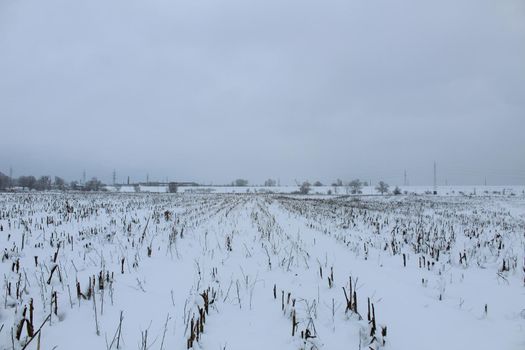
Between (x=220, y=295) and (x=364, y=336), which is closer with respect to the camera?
(x=364, y=336)

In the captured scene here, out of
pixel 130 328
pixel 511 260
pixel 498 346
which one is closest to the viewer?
pixel 498 346

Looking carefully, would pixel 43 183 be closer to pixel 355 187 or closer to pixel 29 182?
pixel 29 182

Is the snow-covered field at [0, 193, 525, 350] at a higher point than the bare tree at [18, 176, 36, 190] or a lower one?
lower

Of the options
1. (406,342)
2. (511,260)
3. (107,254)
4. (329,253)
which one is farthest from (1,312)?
(511,260)

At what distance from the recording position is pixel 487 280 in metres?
5.12

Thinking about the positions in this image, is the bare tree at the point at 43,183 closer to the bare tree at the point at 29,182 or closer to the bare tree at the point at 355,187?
the bare tree at the point at 29,182

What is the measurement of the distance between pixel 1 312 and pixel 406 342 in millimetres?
→ 4308

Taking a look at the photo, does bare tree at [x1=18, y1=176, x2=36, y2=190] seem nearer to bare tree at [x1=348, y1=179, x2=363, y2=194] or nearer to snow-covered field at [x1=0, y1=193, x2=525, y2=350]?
bare tree at [x1=348, y1=179, x2=363, y2=194]

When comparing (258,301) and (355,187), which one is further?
(355,187)

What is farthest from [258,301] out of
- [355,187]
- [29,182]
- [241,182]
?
[241,182]

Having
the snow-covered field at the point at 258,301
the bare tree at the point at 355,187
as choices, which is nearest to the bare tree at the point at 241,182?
the bare tree at the point at 355,187

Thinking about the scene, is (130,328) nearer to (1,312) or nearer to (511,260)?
(1,312)

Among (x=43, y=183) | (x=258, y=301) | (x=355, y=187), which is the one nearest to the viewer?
(x=258, y=301)

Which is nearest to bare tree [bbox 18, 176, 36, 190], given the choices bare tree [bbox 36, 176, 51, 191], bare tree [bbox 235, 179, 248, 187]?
bare tree [bbox 36, 176, 51, 191]
